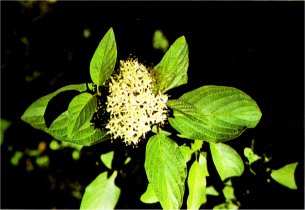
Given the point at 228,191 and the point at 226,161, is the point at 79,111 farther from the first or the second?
the point at 228,191

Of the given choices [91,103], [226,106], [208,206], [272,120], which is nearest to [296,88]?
[272,120]

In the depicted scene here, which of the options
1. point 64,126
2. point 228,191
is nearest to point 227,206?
point 228,191

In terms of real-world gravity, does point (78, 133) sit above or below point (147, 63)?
below

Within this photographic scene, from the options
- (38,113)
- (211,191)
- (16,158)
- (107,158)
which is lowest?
(16,158)

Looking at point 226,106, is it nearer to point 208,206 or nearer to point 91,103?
point 91,103

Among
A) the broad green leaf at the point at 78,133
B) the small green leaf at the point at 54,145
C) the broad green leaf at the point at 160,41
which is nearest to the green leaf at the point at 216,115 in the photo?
the broad green leaf at the point at 78,133

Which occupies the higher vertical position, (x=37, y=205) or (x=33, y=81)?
(x=33, y=81)

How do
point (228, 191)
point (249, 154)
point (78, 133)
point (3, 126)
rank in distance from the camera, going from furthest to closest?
1. point (3, 126)
2. point (228, 191)
3. point (249, 154)
4. point (78, 133)
